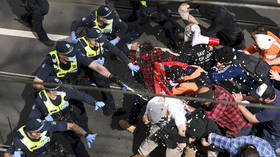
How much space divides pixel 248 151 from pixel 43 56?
4503mm

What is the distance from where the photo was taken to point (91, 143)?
18.5ft

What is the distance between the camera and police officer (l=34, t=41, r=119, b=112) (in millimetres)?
5230

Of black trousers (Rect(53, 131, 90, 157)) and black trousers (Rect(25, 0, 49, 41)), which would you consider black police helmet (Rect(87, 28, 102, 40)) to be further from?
black trousers (Rect(25, 0, 49, 41))

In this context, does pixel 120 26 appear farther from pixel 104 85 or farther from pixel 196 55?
pixel 196 55

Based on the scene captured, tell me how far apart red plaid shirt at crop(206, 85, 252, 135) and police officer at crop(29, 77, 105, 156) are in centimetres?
175

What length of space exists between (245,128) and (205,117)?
0.66m

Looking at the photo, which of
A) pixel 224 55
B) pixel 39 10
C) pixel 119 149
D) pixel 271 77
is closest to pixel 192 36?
pixel 224 55

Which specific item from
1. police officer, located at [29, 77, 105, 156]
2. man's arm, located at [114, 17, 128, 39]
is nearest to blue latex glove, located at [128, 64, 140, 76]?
man's arm, located at [114, 17, 128, 39]

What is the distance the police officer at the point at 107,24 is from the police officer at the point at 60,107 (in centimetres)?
129

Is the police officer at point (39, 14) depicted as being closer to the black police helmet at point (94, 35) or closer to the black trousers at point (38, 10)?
the black trousers at point (38, 10)

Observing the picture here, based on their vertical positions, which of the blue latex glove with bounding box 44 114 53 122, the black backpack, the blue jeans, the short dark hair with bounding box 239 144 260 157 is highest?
the black backpack

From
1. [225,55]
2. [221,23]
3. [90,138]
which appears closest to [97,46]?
[90,138]

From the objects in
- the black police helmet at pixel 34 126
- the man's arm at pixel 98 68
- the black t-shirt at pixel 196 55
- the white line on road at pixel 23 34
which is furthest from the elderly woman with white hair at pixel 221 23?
the black police helmet at pixel 34 126

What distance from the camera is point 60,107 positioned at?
5133 mm
